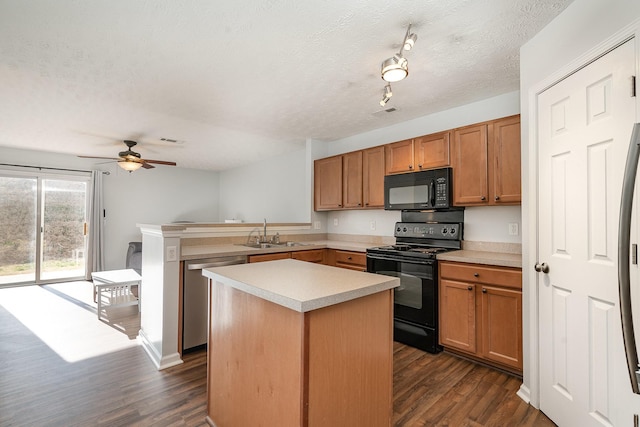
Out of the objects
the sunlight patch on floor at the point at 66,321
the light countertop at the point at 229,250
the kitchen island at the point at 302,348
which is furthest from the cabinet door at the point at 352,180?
the sunlight patch on floor at the point at 66,321

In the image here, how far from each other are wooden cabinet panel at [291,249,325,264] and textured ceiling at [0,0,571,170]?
1.61 meters

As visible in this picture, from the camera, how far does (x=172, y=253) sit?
2.48 metres

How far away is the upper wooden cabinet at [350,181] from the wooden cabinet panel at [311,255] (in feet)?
2.34

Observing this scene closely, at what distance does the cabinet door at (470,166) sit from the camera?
8.79 feet

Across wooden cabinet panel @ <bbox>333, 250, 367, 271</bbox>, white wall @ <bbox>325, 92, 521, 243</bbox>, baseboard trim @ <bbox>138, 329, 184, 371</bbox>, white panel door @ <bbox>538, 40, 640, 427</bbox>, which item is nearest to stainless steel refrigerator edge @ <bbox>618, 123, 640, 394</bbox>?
white panel door @ <bbox>538, 40, 640, 427</bbox>

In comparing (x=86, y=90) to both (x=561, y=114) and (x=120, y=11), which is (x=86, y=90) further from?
(x=561, y=114)

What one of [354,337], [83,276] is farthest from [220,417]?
[83,276]

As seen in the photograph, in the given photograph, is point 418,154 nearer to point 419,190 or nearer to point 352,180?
point 419,190

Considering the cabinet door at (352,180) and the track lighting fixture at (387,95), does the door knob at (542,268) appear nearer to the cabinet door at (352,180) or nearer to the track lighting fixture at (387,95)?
the track lighting fixture at (387,95)

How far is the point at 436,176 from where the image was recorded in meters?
3.03

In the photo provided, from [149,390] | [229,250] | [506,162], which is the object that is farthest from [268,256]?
[506,162]

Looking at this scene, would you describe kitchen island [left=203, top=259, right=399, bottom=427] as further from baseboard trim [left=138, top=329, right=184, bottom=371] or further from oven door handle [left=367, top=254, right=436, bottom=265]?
oven door handle [left=367, top=254, right=436, bottom=265]

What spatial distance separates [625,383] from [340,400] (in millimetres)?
1285

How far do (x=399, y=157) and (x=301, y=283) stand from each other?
2.44 metres
